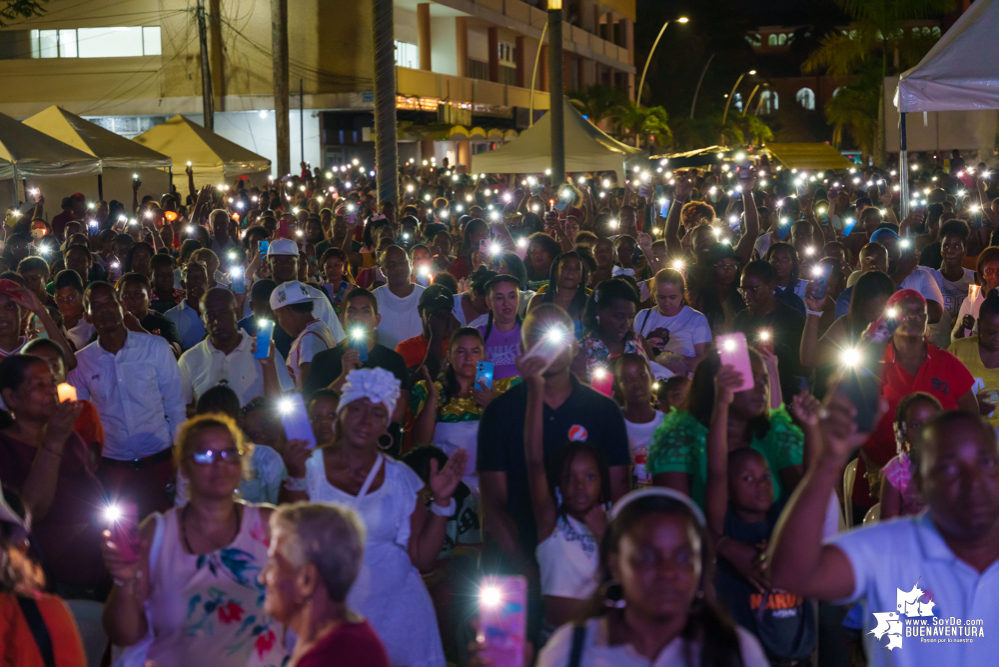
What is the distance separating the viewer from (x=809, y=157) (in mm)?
34375

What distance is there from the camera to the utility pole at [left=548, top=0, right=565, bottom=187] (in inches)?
704

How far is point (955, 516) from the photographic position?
2.90 metres

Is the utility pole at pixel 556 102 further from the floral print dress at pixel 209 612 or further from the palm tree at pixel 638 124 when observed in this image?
the palm tree at pixel 638 124

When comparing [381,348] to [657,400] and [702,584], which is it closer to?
[657,400]

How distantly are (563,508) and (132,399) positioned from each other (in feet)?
9.11

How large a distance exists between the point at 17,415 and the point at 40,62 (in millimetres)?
41538

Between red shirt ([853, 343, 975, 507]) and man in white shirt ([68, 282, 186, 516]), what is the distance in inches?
135

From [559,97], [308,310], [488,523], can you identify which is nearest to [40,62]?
[559,97]

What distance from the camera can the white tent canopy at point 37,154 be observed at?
1633 cm

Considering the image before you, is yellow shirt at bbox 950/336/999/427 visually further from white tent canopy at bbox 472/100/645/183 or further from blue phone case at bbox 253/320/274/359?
white tent canopy at bbox 472/100/645/183

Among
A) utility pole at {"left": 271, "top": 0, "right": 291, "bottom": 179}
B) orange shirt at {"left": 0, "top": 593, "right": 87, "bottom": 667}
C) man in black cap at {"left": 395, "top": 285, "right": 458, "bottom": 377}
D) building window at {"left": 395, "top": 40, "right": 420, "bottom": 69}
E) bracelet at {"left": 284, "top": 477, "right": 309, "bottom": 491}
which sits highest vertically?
building window at {"left": 395, "top": 40, "right": 420, "bottom": 69}

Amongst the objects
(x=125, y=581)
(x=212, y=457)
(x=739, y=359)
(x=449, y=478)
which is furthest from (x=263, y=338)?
(x=739, y=359)

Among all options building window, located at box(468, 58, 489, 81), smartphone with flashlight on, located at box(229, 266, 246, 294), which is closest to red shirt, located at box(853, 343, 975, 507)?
smartphone with flashlight on, located at box(229, 266, 246, 294)

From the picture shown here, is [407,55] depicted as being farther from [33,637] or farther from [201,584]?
[33,637]
